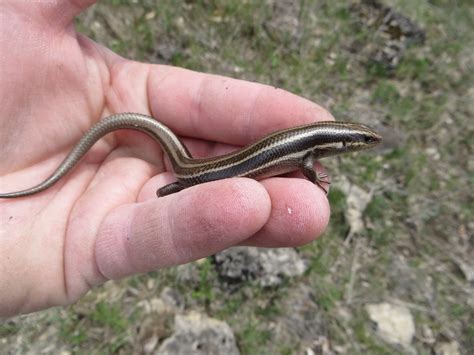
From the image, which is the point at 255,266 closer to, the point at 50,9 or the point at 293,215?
the point at 293,215

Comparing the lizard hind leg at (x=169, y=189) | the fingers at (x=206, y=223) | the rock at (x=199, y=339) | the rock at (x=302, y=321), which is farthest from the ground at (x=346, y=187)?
the fingers at (x=206, y=223)

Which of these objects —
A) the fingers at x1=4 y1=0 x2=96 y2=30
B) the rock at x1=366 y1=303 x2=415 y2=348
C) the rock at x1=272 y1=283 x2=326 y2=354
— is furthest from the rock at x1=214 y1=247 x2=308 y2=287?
the fingers at x1=4 y1=0 x2=96 y2=30

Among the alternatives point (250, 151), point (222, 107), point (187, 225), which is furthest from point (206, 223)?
point (222, 107)

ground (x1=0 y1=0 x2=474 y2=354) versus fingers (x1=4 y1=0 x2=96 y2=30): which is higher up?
fingers (x1=4 y1=0 x2=96 y2=30)

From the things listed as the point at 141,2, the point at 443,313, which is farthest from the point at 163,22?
the point at 443,313

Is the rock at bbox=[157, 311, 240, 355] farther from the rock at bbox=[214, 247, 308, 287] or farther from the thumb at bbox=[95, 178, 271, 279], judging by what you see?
the thumb at bbox=[95, 178, 271, 279]

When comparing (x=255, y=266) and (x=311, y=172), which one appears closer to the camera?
(x=311, y=172)

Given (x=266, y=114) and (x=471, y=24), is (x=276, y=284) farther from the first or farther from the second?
(x=471, y=24)
